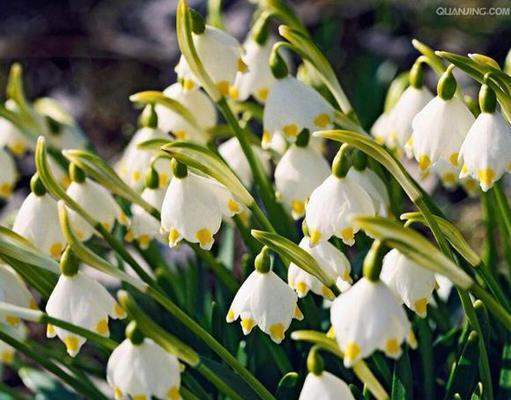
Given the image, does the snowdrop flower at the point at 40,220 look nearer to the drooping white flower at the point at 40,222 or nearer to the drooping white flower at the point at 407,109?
the drooping white flower at the point at 40,222

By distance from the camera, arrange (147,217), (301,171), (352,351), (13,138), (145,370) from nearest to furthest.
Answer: (352,351)
(145,370)
(301,171)
(147,217)
(13,138)

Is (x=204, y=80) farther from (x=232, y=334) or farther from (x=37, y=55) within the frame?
(x=37, y=55)

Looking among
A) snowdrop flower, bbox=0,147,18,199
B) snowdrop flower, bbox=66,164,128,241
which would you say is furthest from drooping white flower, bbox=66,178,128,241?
snowdrop flower, bbox=0,147,18,199

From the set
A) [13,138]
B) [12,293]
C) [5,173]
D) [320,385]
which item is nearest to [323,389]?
[320,385]

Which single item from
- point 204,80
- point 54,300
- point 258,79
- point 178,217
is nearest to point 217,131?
point 258,79

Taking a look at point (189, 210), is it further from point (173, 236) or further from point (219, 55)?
point (219, 55)

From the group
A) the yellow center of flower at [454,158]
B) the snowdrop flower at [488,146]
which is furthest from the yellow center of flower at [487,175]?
the yellow center of flower at [454,158]

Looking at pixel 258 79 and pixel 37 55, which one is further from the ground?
pixel 258 79
